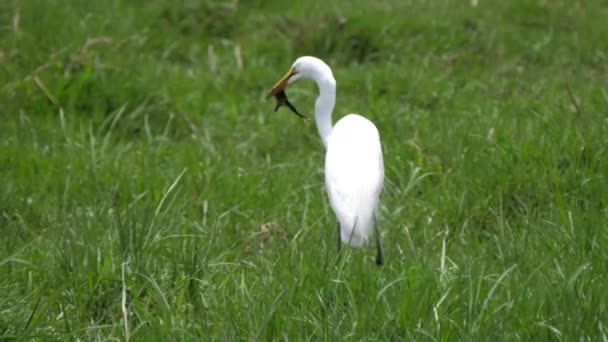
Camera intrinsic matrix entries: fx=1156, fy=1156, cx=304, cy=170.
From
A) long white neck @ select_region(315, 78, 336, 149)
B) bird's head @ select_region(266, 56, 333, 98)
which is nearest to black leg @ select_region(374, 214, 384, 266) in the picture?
long white neck @ select_region(315, 78, 336, 149)

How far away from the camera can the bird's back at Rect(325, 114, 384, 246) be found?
11.3ft

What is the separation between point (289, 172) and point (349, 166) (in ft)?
4.87

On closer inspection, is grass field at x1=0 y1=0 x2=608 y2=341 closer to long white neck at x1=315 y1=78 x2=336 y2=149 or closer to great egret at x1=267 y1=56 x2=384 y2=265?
great egret at x1=267 y1=56 x2=384 y2=265

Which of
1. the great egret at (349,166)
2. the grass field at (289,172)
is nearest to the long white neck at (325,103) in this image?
the great egret at (349,166)

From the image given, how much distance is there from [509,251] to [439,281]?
393 millimetres

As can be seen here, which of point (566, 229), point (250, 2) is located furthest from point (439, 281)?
point (250, 2)

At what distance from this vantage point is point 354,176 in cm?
359

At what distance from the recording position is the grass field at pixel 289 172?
10.2ft

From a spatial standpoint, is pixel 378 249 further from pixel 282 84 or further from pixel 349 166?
pixel 282 84

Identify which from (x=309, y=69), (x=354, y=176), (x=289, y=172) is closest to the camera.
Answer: (x=354, y=176)

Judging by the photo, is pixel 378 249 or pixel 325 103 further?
pixel 325 103

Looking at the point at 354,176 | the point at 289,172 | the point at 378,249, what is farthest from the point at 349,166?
the point at 289,172

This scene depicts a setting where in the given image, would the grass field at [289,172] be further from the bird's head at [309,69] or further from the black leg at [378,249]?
the bird's head at [309,69]

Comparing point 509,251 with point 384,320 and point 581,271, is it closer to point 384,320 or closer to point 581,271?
point 581,271
